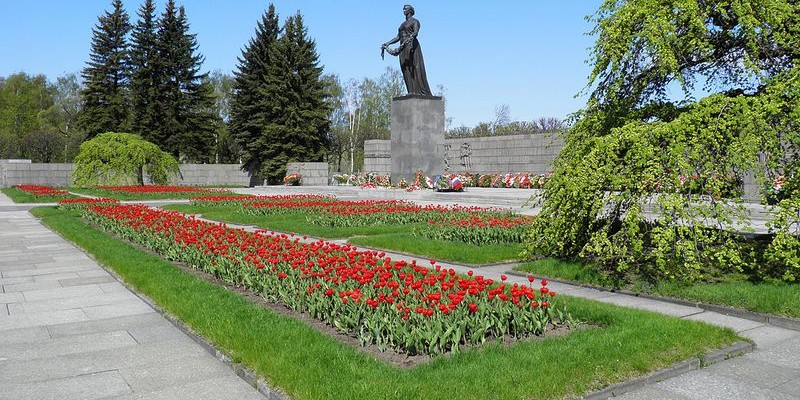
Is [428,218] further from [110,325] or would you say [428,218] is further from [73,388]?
[73,388]

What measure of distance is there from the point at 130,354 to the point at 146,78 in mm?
45813

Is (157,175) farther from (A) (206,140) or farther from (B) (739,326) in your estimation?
(B) (739,326)

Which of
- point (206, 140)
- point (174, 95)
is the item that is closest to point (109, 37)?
point (174, 95)

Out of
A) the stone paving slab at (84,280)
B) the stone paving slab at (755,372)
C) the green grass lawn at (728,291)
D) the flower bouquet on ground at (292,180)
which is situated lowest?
the stone paving slab at (84,280)

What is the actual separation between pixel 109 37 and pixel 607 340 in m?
51.7

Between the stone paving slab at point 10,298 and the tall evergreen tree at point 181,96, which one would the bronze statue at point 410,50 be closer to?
the stone paving slab at point 10,298

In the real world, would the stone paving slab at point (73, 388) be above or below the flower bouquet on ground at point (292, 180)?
below

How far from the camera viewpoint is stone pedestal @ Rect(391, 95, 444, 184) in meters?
22.4

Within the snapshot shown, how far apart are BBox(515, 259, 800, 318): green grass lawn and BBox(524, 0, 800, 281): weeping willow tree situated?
17 cm

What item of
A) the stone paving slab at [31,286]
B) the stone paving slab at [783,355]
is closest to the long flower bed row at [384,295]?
the stone paving slab at [783,355]

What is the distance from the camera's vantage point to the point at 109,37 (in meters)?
48.3

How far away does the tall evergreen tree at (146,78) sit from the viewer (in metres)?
45.3

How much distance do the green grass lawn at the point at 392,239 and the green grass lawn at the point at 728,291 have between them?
1.58m

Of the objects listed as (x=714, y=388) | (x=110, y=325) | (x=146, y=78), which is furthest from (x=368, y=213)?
(x=146, y=78)
